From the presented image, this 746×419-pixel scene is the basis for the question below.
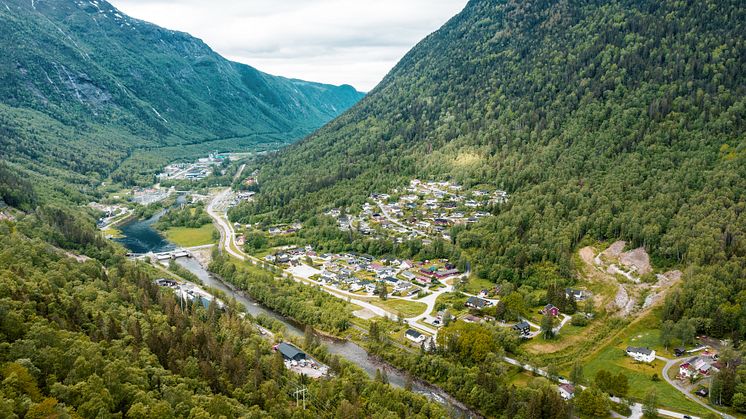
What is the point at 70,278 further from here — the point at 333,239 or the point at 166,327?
the point at 333,239

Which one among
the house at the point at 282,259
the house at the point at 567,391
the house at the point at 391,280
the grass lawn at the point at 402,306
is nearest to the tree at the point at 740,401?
the house at the point at 567,391

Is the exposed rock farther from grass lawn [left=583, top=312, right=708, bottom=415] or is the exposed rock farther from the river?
the river

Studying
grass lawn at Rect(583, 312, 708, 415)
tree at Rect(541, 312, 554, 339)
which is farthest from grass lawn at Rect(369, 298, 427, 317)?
A: grass lawn at Rect(583, 312, 708, 415)

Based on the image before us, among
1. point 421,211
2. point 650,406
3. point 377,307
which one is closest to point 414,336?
point 377,307

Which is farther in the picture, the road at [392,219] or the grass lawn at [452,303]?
the road at [392,219]

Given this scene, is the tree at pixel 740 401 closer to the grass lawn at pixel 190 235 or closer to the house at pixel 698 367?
the house at pixel 698 367

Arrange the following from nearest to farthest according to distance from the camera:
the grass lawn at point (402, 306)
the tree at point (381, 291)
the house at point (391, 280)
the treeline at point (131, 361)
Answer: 1. the treeline at point (131, 361)
2. the grass lawn at point (402, 306)
3. the tree at point (381, 291)
4. the house at point (391, 280)
